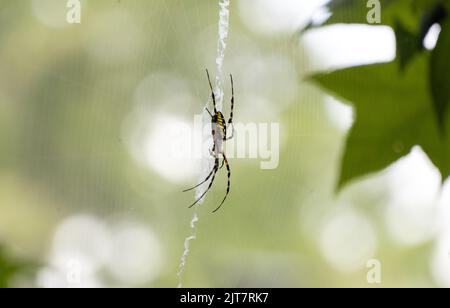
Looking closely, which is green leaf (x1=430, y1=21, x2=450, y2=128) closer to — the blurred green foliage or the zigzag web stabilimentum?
the blurred green foliage

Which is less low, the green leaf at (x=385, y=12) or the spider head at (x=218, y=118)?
the spider head at (x=218, y=118)

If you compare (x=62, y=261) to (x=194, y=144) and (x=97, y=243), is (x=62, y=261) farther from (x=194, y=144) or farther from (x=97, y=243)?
(x=194, y=144)

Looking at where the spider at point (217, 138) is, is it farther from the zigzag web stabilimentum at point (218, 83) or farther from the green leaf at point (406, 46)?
the green leaf at point (406, 46)

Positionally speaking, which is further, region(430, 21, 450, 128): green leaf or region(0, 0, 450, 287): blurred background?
region(0, 0, 450, 287): blurred background

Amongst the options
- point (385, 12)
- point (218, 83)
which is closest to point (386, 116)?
point (385, 12)

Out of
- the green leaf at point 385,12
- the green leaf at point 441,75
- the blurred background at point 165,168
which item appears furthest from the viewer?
the blurred background at point 165,168

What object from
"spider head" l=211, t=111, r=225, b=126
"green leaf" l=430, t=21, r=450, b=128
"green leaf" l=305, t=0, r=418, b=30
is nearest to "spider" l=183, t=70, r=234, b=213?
"spider head" l=211, t=111, r=225, b=126

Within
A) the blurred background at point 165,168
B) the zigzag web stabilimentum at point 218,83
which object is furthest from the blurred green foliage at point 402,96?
the zigzag web stabilimentum at point 218,83
